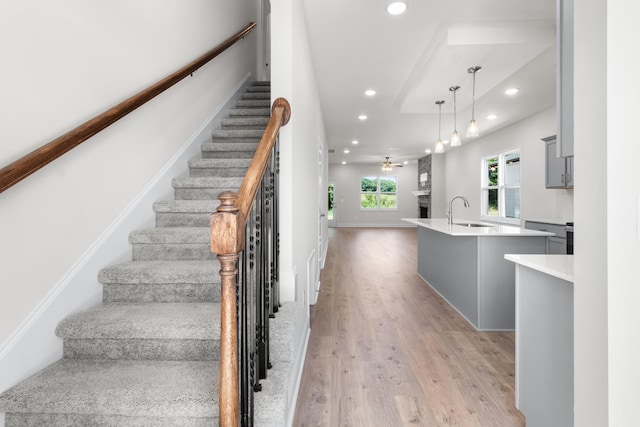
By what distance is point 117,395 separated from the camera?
→ 1195mm

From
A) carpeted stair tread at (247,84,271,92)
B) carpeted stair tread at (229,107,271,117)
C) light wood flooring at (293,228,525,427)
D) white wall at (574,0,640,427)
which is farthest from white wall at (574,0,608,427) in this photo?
carpeted stair tread at (247,84,271,92)

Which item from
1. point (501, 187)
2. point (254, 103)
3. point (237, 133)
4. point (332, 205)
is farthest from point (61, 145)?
point (332, 205)

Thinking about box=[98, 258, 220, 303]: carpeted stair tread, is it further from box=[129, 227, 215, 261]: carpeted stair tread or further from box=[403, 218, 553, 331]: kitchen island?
box=[403, 218, 553, 331]: kitchen island

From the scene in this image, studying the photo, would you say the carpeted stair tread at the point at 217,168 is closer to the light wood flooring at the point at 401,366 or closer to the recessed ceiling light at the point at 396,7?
the light wood flooring at the point at 401,366

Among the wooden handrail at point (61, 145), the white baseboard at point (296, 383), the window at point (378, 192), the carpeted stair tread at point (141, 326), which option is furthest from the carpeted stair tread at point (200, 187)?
the window at point (378, 192)

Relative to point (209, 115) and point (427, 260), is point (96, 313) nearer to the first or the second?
point (209, 115)

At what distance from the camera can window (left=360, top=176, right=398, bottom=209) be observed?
14.1m

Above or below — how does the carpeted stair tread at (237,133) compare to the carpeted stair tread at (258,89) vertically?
below

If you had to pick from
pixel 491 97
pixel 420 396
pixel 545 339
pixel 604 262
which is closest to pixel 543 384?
pixel 545 339

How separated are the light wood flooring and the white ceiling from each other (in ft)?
8.76

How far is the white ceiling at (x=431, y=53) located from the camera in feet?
8.59

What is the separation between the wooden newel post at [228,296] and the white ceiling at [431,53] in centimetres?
240

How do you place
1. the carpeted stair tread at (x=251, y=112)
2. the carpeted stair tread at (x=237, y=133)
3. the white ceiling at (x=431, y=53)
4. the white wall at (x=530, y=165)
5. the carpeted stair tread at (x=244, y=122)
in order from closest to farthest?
the white ceiling at (x=431, y=53), the carpeted stair tread at (x=237, y=133), the carpeted stair tread at (x=244, y=122), the carpeted stair tread at (x=251, y=112), the white wall at (x=530, y=165)
